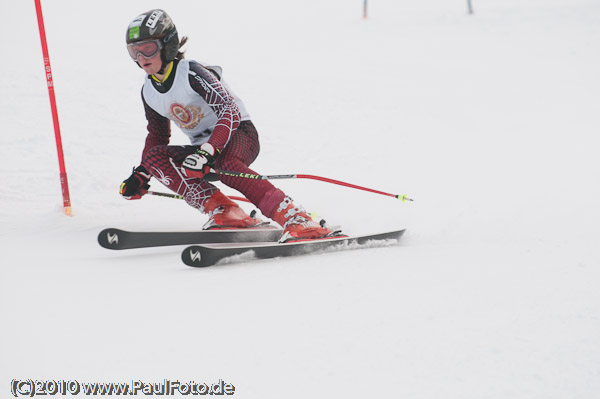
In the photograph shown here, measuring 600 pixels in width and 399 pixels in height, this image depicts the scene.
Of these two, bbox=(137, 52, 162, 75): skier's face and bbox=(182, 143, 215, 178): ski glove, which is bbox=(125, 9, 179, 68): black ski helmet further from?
bbox=(182, 143, 215, 178): ski glove

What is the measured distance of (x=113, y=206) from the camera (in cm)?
430

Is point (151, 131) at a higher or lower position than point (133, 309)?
higher

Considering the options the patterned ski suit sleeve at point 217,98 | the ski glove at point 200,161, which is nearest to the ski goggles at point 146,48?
the patterned ski suit sleeve at point 217,98

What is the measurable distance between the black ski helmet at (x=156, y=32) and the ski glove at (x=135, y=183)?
0.62m

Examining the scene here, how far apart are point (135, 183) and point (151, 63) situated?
0.68 m

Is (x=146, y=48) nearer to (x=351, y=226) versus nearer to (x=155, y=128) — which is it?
(x=155, y=128)

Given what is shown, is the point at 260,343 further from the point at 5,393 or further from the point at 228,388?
the point at 5,393

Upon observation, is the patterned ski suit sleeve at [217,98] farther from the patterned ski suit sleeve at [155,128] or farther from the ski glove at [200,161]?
the patterned ski suit sleeve at [155,128]

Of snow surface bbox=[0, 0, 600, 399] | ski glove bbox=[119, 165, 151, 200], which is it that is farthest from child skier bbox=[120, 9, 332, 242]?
snow surface bbox=[0, 0, 600, 399]

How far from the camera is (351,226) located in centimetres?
372

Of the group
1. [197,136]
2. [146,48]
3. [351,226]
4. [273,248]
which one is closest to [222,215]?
[197,136]

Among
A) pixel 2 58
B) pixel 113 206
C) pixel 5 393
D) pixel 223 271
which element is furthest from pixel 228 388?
pixel 2 58

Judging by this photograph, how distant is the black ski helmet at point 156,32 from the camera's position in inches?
116

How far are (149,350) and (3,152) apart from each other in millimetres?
4299
